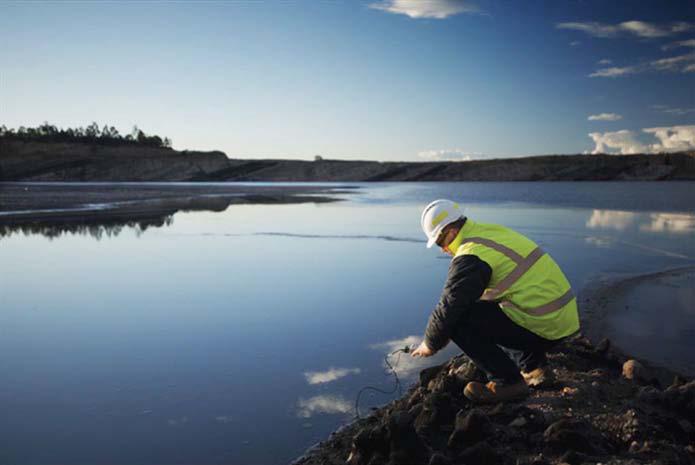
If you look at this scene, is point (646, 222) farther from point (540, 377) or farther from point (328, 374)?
point (328, 374)

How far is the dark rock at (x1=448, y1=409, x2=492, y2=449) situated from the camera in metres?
2.97

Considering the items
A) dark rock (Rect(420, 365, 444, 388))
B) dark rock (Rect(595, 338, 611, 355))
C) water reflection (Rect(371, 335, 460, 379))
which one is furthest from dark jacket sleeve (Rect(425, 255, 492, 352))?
dark rock (Rect(595, 338, 611, 355))

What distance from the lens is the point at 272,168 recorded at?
10281 centimetres

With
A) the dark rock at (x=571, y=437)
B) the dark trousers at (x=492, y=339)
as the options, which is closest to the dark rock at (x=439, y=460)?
the dark rock at (x=571, y=437)

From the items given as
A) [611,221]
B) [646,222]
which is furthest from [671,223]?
[611,221]

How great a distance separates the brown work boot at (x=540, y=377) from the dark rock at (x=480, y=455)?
1.15m

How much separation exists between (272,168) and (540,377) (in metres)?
101

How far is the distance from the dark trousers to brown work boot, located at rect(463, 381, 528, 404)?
0.13ft

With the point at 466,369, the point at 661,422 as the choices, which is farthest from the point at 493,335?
the point at 661,422

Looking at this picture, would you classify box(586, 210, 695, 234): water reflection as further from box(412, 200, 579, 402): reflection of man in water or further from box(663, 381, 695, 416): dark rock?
box(412, 200, 579, 402): reflection of man in water

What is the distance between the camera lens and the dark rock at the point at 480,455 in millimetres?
2746

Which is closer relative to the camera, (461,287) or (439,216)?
(461,287)

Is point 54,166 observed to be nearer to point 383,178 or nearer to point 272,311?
point 383,178

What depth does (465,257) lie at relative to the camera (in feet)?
10.8
